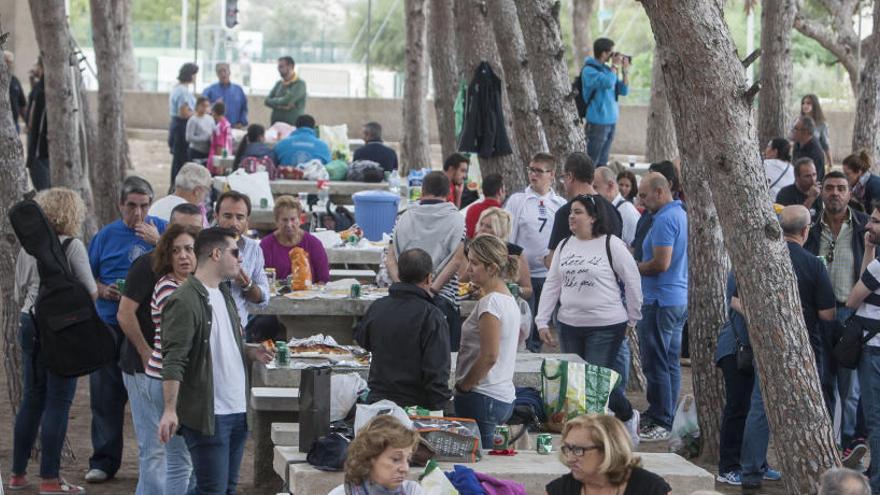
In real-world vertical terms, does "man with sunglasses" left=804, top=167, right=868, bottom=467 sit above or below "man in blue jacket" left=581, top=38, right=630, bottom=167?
below

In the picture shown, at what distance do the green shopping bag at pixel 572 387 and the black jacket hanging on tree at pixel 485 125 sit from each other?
Answer: 7727mm

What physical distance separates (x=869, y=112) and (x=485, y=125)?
4.33m

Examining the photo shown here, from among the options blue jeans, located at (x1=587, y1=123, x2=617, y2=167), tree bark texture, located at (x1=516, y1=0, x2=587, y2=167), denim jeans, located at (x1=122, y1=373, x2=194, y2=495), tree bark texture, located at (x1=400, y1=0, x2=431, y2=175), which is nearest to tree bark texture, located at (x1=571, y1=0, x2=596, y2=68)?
tree bark texture, located at (x1=400, y1=0, x2=431, y2=175)

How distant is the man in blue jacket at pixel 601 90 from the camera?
57.3ft

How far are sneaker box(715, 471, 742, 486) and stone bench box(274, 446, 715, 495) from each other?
1288mm

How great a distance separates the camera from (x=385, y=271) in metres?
12.2

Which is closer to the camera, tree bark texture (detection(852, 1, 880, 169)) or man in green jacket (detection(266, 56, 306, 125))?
tree bark texture (detection(852, 1, 880, 169))

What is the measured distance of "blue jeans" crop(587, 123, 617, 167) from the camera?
17828mm

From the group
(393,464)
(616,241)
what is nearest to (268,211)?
(616,241)

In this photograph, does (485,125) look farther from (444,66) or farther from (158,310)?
(158,310)

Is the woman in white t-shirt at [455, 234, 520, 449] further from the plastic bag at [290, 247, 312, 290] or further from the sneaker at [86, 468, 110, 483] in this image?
the plastic bag at [290, 247, 312, 290]

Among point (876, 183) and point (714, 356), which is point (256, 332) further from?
point (876, 183)

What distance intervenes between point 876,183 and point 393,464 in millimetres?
7524

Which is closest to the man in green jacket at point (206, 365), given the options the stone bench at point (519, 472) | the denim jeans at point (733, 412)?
the stone bench at point (519, 472)
